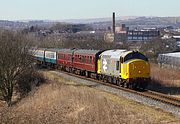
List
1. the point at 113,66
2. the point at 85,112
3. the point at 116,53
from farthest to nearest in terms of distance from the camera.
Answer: the point at 116,53, the point at 113,66, the point at 85,112

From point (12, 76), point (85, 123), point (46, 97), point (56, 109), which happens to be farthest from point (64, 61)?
point (85, 123)

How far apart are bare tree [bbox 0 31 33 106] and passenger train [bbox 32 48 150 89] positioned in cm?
609

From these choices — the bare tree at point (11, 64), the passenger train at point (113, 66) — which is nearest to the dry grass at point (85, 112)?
the passenger train at point (113, 66)

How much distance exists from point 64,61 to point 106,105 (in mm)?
33073

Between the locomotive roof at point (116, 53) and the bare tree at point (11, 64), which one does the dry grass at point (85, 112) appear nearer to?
the locomotive roof at point (116, 53)

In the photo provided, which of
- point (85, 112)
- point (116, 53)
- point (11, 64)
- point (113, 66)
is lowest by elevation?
point (85, 112)

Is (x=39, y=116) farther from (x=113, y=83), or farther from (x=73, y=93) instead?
(x=113, y=83)

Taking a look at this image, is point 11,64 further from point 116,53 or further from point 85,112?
point 85,112

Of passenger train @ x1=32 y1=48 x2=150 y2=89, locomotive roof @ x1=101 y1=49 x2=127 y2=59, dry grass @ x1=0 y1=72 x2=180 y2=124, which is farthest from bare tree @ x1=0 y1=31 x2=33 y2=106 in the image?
dry grass @ x1=0 y1=72 x2=180 y2=124

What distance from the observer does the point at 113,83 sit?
3681 centimetres

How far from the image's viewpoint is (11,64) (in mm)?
42375

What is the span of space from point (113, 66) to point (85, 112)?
13777 mm

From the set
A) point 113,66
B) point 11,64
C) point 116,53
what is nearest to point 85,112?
point 113,66

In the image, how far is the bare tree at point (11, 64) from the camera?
137 feet
